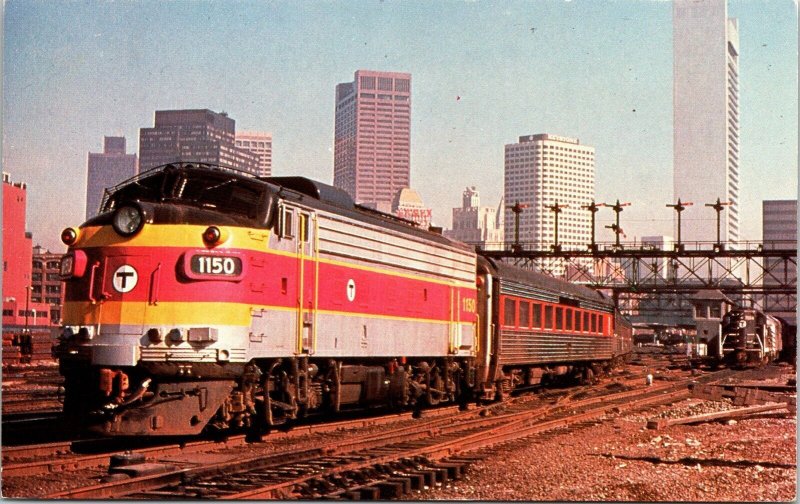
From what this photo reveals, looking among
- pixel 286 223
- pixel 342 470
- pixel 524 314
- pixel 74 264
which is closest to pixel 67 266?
pixel 74 264

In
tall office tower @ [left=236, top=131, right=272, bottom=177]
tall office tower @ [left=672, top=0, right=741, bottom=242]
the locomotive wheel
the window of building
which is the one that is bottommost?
the locomotive wheel

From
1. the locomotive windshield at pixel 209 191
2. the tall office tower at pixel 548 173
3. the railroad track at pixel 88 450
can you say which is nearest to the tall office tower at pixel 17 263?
the locomotive windshield at pixel 209 191

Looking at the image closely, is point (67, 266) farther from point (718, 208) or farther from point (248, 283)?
point (718, 208)

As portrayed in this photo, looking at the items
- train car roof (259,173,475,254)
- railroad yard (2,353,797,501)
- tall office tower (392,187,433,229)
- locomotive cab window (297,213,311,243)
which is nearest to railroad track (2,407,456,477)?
railroad yard (2,353,797,501)

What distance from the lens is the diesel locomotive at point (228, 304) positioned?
12562 millimetres

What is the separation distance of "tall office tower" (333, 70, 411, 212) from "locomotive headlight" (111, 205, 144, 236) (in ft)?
37.4

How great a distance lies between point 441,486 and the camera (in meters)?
12.1

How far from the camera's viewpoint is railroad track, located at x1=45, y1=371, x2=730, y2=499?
35.3 feet

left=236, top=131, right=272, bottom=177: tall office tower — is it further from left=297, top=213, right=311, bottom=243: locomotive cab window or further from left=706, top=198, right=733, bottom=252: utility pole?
left=297, top=213, right=311, bottom=243: locomotive cab window

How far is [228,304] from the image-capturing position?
12.8 meters

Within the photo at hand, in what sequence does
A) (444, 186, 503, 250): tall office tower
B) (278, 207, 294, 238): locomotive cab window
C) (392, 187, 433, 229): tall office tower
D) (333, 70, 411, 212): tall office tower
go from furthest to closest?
(444, 186, 503, 250): tall office tower
(392, 187, 433, 229): tall office tower
(333, 70, 411, 212): tall office tower
(278, 207, 294, 238): locomotive cab window

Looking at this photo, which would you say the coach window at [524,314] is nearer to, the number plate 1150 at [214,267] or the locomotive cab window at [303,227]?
the locomotive cab window at [303,227]

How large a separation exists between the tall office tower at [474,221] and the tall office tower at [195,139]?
83.2ft

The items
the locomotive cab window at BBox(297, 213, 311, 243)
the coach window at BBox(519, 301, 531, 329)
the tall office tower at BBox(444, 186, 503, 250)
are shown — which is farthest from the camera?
the tall office tower at BBox(444, 186, 503, 250)
